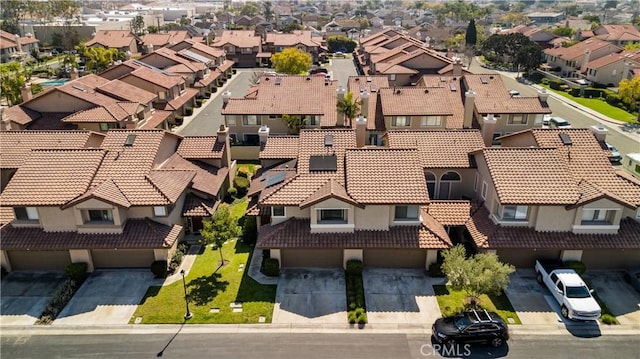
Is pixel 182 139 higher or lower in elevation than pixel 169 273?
higher

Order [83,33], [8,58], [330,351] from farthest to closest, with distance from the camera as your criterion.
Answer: [83,33] < [8,58] < [330,351]

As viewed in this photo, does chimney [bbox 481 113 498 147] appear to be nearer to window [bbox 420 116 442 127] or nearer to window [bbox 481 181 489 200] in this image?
window [bbox 481 181 489 200]

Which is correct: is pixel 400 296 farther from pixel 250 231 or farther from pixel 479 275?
pixel 250 231

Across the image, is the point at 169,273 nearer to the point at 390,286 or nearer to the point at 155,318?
the point at 155,318

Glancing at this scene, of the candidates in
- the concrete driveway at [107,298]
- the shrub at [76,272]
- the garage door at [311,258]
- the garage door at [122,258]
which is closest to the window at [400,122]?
the garage door at [311,258]

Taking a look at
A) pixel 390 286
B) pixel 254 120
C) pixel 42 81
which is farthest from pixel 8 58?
pixel 390 286

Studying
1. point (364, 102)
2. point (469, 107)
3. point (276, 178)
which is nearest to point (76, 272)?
point (276, 178)
